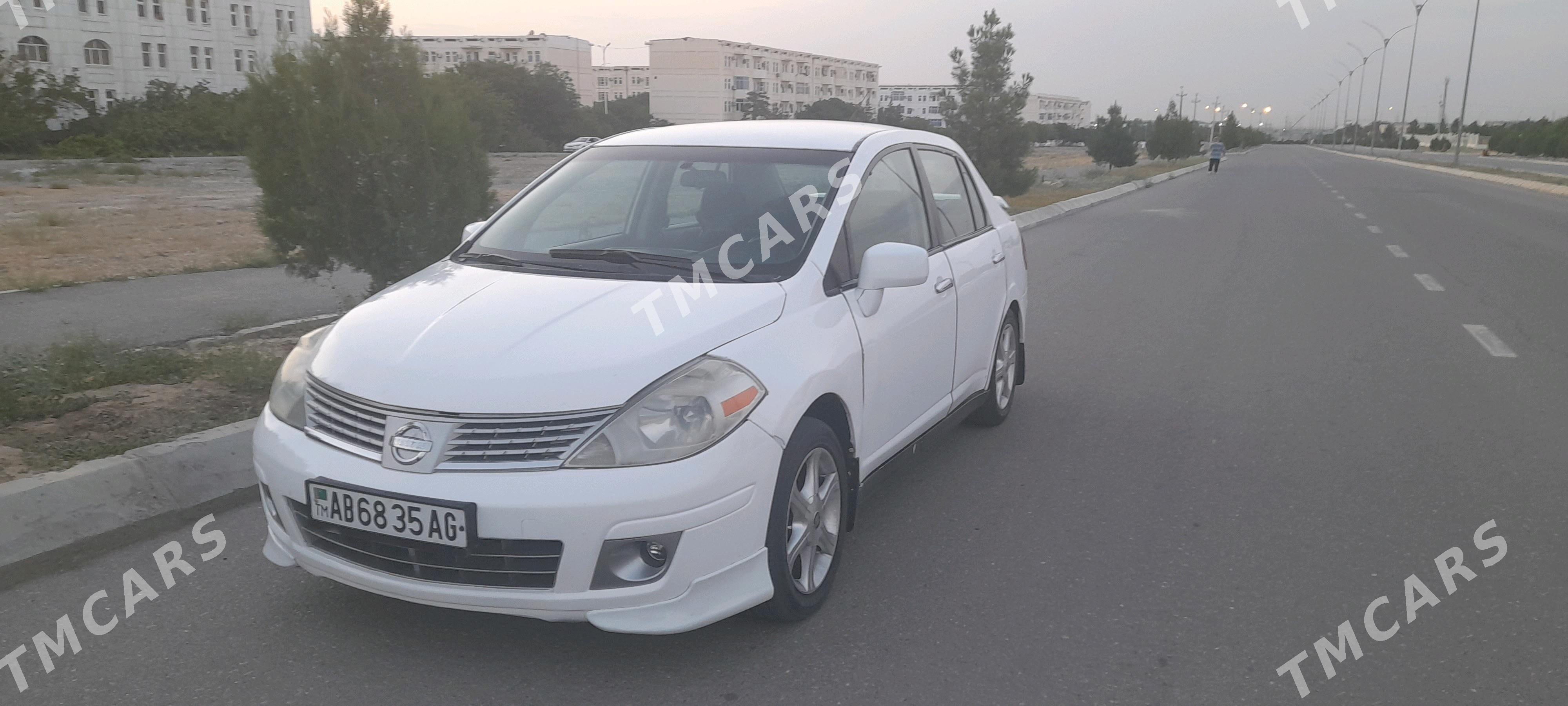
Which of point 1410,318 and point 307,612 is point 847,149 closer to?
point 307,612

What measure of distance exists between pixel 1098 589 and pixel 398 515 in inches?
89.5

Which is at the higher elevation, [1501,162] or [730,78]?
[730,78]

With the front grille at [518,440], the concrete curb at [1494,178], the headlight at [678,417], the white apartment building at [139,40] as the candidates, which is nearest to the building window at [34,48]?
the white apartment building at [139,40]

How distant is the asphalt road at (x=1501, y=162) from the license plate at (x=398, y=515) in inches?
1891

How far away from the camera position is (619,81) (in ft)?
545

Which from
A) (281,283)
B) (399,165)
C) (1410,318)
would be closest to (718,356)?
(399,165)

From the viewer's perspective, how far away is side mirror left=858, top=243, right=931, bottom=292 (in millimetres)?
3938

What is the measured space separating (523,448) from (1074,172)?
54.4 meters

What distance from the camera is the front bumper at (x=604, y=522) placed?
2.97 meters

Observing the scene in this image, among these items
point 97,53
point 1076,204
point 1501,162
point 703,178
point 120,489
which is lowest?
point 1076,204

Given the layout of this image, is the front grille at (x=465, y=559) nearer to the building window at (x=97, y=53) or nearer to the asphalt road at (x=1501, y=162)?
the asphalt road at (x=1501, y=162)

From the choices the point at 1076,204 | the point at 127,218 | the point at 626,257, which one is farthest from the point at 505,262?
the point at 1076,204

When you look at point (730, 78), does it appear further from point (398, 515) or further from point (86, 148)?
point (398, 515)

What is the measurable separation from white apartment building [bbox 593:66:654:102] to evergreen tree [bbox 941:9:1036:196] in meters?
Answer: 141
